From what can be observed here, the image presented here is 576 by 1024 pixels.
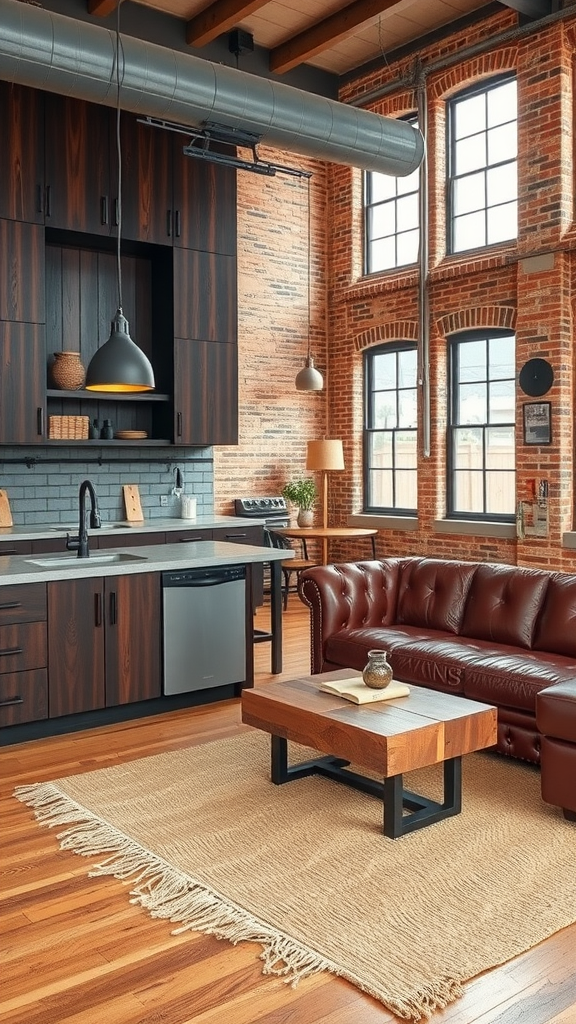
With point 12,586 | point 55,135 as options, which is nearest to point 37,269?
point 55,135

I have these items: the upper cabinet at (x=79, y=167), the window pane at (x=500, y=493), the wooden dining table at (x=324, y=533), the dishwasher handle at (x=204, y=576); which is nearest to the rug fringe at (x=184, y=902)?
the dishwasher handle at (x=204, y=576)

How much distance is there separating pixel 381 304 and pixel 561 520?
3.14 meters

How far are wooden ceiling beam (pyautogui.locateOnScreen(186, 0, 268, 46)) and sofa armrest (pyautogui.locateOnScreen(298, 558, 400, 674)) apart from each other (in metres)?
4.35

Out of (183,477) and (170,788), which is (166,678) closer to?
(170,788)

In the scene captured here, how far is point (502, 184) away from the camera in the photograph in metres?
8.24

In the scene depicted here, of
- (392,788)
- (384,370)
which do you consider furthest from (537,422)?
(392,788)

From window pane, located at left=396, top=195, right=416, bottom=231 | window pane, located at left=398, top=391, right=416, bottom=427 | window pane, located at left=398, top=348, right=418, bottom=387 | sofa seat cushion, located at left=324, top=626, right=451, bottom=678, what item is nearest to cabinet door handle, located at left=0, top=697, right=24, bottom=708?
sofa seat cushion, located at left=324, top=626, right=451, bottom=678

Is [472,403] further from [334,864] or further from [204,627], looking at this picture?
[334,864]

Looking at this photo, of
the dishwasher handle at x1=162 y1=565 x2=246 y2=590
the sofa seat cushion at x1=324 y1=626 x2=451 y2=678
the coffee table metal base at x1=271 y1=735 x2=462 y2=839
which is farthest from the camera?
the dishwasher handle at x1=162 y1=565 x2=246 y2=590

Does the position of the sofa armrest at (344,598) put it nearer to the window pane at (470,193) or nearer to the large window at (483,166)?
the large window at (483,166)

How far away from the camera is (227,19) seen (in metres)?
7.27

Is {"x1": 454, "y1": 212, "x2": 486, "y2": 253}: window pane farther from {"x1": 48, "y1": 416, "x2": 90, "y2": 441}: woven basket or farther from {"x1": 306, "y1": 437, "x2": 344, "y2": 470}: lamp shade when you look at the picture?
{"x1": 48, "y1": 416, "x2": 90, "y2": 441}: woven basket

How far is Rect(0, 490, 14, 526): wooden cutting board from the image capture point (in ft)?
22.9

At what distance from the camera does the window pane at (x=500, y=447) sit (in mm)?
8234
